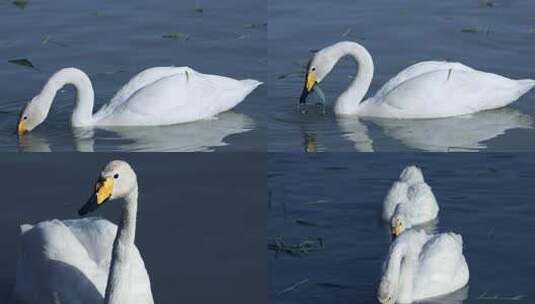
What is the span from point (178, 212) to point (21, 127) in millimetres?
1788

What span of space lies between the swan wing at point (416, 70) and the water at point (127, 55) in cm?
102

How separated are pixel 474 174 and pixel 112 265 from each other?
4.27 meters

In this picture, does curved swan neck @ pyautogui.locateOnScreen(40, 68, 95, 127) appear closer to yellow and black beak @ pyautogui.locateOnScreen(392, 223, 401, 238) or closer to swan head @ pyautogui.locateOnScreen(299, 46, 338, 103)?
swan head @ pyautogui.locateOnScreen(299, 46, 338, 103)

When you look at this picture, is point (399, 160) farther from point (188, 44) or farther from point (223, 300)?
point (223, 300)

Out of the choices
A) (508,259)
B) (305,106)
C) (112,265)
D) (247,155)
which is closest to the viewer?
(112,265)

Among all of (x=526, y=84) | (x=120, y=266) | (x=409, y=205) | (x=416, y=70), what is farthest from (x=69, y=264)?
(x=526, y=84)

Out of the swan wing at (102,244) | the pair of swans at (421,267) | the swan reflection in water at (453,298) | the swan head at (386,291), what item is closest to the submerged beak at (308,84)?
the pair of swans at (421,267)

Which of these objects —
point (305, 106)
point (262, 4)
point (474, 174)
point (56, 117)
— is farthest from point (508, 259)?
point (262, 4)

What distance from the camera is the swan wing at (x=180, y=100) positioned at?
11.5 m

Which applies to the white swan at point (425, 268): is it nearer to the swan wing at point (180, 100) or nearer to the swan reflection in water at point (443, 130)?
the swan reflection in water at point (443, 130)

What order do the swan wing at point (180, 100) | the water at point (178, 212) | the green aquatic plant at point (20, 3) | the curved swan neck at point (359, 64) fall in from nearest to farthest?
the water at point (178, 212), the swan wing at point (180, 100), the curved swan neck at point (359, 64), the green aquatic plant at point (20, 3)

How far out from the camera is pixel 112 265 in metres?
8.18

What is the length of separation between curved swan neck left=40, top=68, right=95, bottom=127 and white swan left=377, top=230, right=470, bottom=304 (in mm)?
2864

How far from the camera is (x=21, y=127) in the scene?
11180mm
